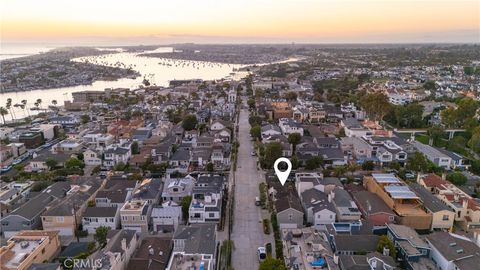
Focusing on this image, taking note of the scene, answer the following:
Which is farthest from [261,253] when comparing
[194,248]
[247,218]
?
[247,218]

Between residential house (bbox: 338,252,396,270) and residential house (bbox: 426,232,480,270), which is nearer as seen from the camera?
residential house (bbox: 338,252,396,270)

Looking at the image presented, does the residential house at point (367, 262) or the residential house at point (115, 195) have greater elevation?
the residential house at point (367, 262)

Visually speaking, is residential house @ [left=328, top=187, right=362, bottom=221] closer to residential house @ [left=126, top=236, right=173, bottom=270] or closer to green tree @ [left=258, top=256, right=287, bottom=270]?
green tree @ [left=258, top=256, right=287, bottom=270]

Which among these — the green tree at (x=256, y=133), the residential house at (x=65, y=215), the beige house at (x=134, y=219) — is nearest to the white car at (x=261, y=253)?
the beige house at (x=134, y=219)

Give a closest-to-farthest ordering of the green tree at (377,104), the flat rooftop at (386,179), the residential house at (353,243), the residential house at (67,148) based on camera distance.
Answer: the residential house at (353,243) → the flat rooftop at (386,179) → the residential house at (67,148) → the green tree at (377,104)

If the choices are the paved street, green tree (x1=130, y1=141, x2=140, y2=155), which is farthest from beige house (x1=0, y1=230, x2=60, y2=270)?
green tree (x1=130, y1=141, x2=140, y2=155)

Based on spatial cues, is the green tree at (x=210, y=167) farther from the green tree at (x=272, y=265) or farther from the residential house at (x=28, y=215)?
the green tree at (x=272, y=265)

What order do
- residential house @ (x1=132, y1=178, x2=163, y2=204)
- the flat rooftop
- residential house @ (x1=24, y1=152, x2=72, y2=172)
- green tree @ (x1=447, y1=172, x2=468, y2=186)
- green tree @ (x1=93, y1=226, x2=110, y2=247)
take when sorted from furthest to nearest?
residential house @ (x1=24, y1=152, x2=72, y2=172)
green tree @ (x1=447, y1=172, x2=468, y2=186)
the flat rooftop
residential house @ (x1=132, y1=178, x2=163, y2=204)
green tree @ (x1=93, y1=226, x2=110, y2=247)
